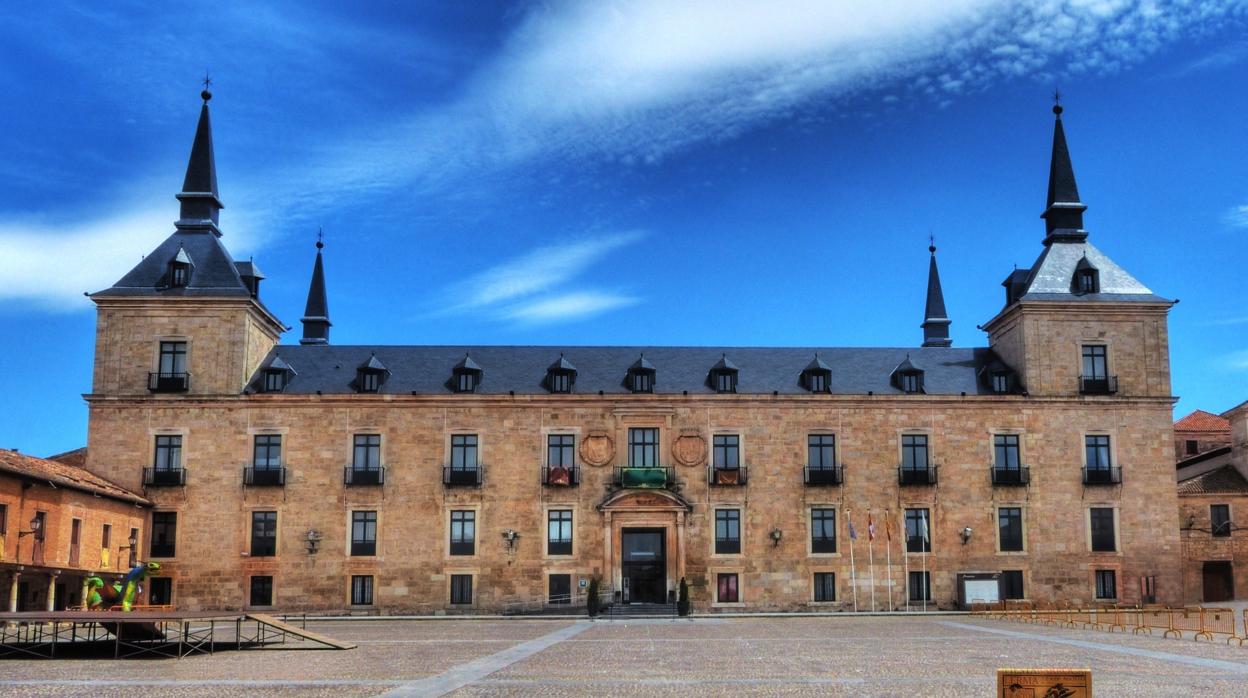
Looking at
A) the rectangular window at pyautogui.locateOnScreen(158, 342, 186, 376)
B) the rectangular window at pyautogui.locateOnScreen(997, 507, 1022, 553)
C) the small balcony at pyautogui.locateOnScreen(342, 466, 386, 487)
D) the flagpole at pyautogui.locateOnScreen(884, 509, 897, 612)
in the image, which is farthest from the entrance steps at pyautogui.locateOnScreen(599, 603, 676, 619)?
the rectangular window at pyautogui.locateOnScreen(158, 342, 186, 376)

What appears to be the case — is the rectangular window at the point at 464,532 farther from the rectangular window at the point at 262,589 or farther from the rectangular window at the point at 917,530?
the rectangular window at the point at 917,530

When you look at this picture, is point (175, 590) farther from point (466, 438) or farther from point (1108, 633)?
point (1108, 633)

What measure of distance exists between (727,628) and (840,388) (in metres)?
17.8

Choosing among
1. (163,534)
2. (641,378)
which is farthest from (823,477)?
(163,534)

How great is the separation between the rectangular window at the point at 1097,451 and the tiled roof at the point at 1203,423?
24.9 meters

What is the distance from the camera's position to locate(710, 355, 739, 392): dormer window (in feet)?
166

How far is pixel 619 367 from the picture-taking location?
51.9 metres

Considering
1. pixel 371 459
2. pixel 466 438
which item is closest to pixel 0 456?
pixel 371 459

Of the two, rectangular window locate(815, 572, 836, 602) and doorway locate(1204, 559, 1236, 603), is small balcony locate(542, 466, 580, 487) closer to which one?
rectangular window locate(815, 572, 836, 602)

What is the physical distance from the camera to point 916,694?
55.5 ft

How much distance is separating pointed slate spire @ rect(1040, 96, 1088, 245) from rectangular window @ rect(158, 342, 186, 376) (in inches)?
1483

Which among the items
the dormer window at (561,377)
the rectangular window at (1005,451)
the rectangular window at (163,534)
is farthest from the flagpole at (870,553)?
the rectangular window at (163,534)

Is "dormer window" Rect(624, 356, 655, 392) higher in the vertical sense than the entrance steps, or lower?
higher

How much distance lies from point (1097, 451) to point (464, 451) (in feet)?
85.0
